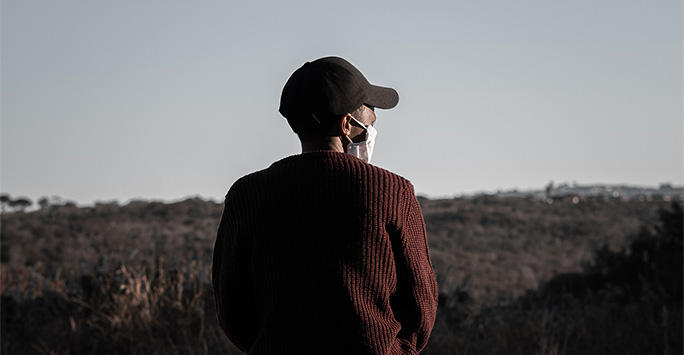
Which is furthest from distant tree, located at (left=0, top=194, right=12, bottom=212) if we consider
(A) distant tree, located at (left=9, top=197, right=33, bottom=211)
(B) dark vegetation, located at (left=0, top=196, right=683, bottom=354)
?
(B) dark vegetation, located at (left=0, top=196, right=683, bottom=354)

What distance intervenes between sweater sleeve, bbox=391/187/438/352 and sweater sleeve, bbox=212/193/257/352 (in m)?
0.50

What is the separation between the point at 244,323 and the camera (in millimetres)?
2631

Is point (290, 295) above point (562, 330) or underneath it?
above

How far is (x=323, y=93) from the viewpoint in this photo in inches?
99.2

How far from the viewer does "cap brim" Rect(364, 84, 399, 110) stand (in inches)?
104

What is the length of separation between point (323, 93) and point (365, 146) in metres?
0.26

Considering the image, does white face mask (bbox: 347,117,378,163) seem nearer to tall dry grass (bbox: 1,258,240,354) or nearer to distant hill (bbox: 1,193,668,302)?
tall dry grass (bbox: 1,258,240,354)

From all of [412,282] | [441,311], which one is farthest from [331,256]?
[441,311]

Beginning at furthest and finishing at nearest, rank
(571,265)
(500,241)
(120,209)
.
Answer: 1. (120,209)
2. (500,241)
3. (571,265)

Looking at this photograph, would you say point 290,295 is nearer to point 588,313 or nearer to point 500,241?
point 588,313

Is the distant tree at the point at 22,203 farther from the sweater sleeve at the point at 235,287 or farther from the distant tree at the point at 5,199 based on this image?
the sweater sleeve at the point at 235,287

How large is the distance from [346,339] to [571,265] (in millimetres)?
21740

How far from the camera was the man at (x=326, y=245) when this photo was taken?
8.00 ft

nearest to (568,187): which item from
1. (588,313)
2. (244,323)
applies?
(588,313)
